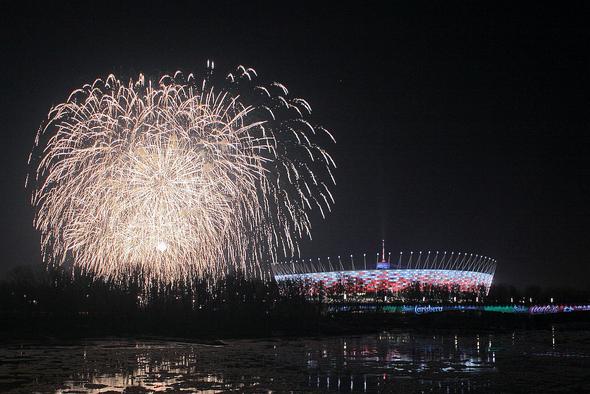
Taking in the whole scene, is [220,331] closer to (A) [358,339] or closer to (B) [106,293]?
(A) [358,339]

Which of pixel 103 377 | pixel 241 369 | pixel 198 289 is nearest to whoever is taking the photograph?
pixel 103 377

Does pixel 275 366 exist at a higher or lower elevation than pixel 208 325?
lower

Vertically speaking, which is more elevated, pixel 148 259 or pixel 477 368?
pixel 148 259

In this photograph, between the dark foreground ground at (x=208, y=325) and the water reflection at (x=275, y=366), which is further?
the dark foreground ground at (x=208, y=325)

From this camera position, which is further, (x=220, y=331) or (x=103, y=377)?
(x=220, y=331)

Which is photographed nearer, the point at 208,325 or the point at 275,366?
the point at 275,366

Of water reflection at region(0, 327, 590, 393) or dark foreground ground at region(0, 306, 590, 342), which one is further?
dark foreground ground at region(0, 306, 590, 342)

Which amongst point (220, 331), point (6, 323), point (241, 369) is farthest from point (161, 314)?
point (241, 369)

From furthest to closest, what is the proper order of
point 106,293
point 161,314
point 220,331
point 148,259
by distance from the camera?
point 106,293
point 161,314
point 220,331
point 148,259
